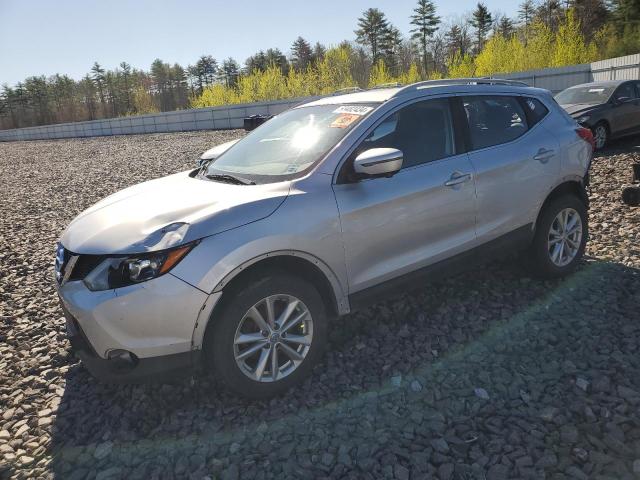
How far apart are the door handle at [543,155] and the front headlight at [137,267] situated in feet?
9.57

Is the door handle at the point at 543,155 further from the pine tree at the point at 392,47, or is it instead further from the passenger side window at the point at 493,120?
the pine tree at the point at 392,47

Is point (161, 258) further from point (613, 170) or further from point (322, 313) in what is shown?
point (613, 170)

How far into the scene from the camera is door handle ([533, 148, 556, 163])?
3.96m

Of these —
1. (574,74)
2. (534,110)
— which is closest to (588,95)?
(534,110)

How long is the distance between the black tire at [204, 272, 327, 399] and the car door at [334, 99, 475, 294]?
0.33 m

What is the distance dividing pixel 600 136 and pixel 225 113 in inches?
997

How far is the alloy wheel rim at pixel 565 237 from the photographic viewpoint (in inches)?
166

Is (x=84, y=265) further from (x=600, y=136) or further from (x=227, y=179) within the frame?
(x=600, y=136)

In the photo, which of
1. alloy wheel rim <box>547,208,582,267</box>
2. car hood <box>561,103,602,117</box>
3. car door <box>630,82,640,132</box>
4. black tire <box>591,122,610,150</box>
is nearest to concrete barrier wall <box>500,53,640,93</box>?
car door <box>630,82,640,132</box>

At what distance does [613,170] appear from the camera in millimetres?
8219

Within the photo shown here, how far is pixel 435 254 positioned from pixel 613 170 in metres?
6.48

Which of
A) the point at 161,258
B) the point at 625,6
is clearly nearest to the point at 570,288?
the point at 161,258

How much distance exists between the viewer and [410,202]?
322 cm

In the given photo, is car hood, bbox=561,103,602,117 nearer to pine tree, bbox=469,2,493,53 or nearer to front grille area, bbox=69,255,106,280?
front grille area, bbox=69,255,106,280
